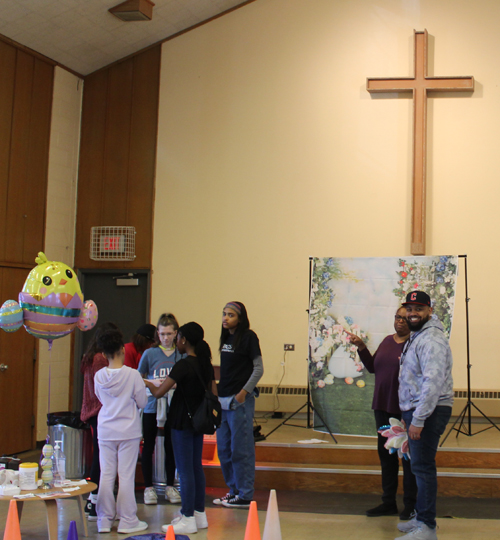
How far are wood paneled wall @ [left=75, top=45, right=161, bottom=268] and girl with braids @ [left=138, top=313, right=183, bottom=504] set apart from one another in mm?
2447

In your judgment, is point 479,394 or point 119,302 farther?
point 119,302

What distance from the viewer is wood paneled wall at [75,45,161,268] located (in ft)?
22.5

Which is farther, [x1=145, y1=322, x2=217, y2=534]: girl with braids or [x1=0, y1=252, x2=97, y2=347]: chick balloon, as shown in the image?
[x1=0, y1=252, x2=97, y2=347]: chick balloon

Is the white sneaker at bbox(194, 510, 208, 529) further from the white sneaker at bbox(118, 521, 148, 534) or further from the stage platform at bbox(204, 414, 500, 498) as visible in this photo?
the stage platform at bbox(204, 414, 500, 498)

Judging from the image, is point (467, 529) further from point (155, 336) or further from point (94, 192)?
point (94, 192)

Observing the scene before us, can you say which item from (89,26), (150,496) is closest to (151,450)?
(150,496)

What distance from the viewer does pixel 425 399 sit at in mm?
3359

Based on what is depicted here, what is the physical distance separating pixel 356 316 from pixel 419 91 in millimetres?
2512

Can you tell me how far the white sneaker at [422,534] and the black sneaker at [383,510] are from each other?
597mm

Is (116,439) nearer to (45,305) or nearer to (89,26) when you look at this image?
(45,305)

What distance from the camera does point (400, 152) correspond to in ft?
20.9

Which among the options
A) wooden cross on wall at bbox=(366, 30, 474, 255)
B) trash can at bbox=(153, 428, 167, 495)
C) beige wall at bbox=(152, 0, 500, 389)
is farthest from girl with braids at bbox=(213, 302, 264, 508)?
wooden cross on wall at bbox=(366, 30, 474, 255)

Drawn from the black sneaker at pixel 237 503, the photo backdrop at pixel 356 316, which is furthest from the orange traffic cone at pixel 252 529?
the photo backdrop at pixel 356 316

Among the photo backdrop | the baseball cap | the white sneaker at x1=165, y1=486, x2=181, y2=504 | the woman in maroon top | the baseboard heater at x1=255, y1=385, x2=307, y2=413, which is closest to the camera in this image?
the baseball cap
